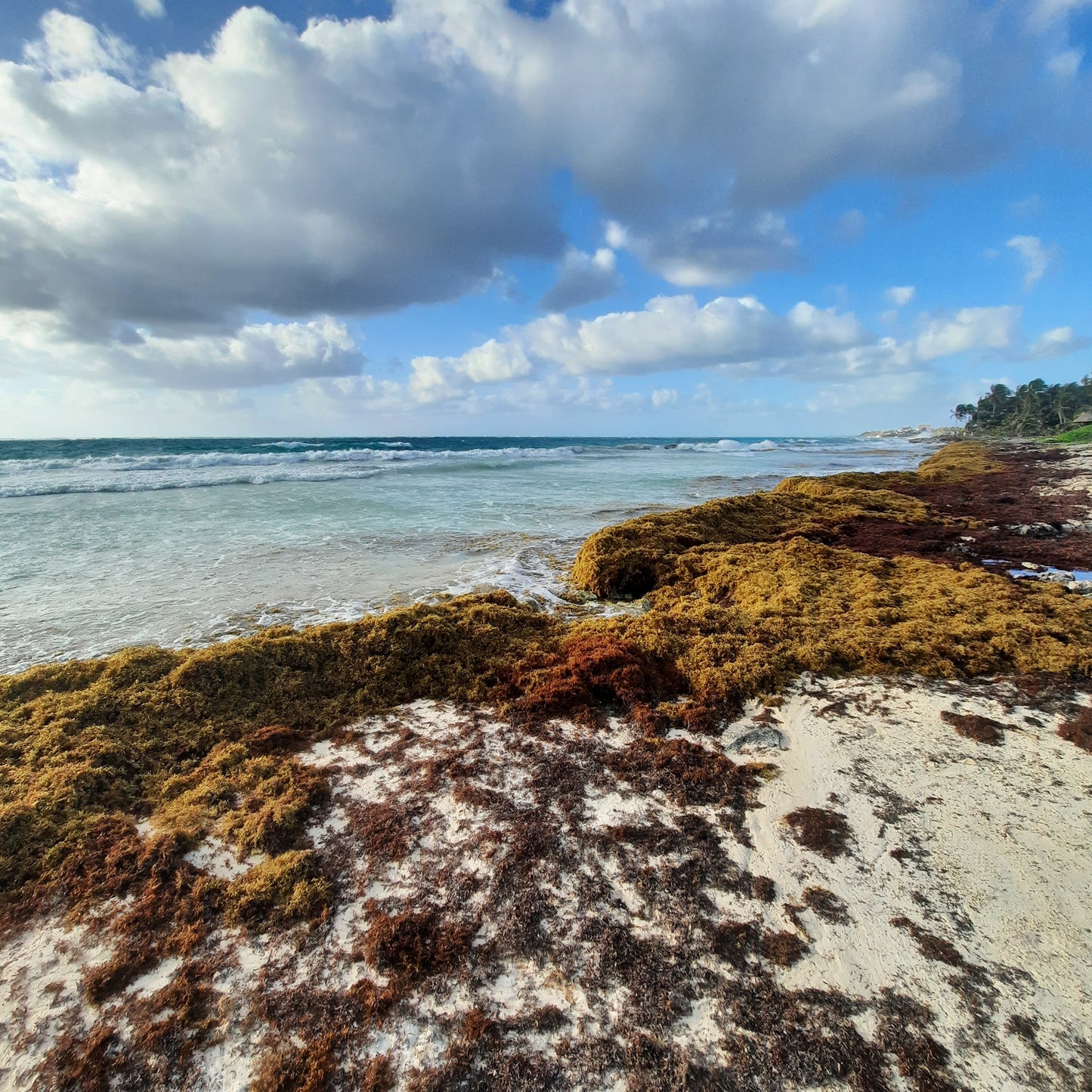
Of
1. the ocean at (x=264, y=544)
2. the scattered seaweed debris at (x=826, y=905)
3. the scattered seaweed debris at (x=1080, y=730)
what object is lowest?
the ocean at (x=264, y=544)

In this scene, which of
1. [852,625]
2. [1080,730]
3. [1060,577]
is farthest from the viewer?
[1060,577]

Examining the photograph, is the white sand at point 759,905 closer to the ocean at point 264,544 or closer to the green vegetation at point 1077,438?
the ocean at point 264,544

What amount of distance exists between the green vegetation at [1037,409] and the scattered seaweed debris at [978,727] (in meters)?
69.7

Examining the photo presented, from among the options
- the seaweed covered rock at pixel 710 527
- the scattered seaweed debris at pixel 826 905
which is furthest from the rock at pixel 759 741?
the seaweed covered rock at pixel 710 527

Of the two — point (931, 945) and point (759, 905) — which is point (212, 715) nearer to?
point (759, 905)

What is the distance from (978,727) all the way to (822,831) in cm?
158

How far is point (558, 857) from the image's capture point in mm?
2566

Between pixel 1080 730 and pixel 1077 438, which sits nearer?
pixel 1080 730

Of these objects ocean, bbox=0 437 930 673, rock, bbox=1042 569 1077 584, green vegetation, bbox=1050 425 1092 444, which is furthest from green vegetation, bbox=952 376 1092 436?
rock, bbox=1042 569 1077 584

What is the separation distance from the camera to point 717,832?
2.71m

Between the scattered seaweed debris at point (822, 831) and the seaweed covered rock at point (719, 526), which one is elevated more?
the seaweed covered rock at point (719, 526)

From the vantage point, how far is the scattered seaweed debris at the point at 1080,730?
3215 mm

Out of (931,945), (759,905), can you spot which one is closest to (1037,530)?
(931,945)

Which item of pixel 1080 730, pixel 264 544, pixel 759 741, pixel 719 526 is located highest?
pixel 719 526
